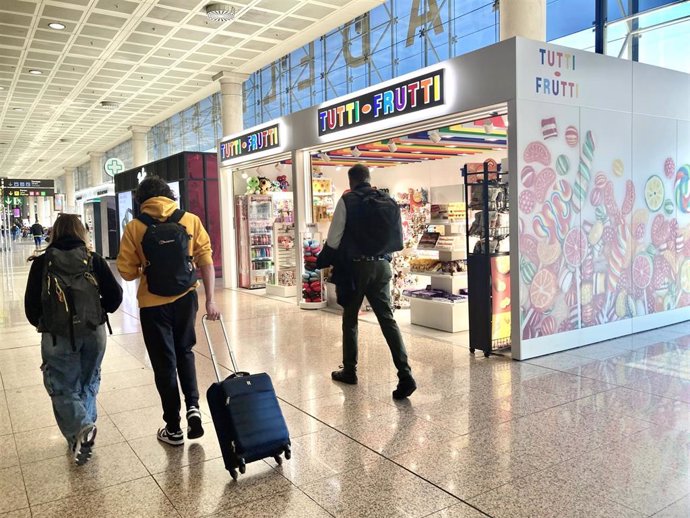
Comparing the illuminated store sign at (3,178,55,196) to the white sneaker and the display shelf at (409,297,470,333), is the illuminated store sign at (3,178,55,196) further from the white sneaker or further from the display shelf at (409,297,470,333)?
the white sneaker

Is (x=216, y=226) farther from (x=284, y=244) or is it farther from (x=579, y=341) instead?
(x=579, y=341)

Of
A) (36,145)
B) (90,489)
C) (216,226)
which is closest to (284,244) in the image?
(216,226)

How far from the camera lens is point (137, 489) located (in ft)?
9.64

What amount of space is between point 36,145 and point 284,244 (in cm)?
1743

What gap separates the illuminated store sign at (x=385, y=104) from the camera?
20.0 ft

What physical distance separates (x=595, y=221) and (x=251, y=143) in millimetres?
6104

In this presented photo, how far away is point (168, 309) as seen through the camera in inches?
132

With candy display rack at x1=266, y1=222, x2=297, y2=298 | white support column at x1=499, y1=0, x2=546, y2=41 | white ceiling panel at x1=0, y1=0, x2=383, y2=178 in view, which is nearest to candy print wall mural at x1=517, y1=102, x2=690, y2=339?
white support column at x1=499, y1=0, x2=546, y2=41

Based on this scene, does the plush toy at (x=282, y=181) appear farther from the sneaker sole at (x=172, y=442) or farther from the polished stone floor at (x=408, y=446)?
the sneaker sole at (x=172, y=442)

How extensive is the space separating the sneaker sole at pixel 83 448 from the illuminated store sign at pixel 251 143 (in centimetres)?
659

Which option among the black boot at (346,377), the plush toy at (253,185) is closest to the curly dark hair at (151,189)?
the black boot at (346,377)

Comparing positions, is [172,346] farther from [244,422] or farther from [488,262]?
[488,262]

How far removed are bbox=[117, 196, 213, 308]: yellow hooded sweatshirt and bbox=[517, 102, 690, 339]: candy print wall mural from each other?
2.97m

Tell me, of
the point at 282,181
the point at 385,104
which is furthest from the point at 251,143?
the point at 385,104
